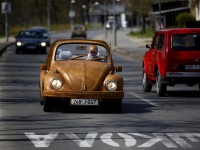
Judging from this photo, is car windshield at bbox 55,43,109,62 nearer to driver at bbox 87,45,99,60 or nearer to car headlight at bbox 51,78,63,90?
driver at bbox 87,45,99,60

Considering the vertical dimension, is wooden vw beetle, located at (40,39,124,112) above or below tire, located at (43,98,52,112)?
above

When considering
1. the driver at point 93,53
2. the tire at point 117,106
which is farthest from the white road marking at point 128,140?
the driver at point 93,53

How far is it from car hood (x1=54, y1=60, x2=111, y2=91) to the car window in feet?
14.6

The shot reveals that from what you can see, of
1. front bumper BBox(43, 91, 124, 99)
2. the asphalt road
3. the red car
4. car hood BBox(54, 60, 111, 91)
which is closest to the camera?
the asphalt road

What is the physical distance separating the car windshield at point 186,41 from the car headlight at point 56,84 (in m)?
5.04

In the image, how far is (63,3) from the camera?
14275cm

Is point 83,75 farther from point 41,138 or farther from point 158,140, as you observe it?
point 158,140

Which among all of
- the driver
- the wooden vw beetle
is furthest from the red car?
the wooden vw beetle

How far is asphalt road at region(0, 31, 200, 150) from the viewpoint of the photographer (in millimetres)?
12078

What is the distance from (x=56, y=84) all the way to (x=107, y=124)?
2313 mm

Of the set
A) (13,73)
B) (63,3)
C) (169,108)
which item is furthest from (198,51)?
(63,3)

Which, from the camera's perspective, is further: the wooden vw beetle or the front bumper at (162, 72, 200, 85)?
the front bumper at (162, 72, 200, 85)

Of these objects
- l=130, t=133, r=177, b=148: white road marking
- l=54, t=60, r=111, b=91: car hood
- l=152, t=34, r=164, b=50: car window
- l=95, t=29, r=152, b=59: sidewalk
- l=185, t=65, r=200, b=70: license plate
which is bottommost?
l=95, t=29, r=152, b=59: sidewalk

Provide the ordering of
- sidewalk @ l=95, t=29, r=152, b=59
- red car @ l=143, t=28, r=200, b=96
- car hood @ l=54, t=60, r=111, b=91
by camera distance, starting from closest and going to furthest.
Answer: car hood @ l=54, t=60, r=111, b=91 → red car @ l=143, t=28, r=200, b=96 → sidewalk @ l=95, t=29, r=152, b=59
